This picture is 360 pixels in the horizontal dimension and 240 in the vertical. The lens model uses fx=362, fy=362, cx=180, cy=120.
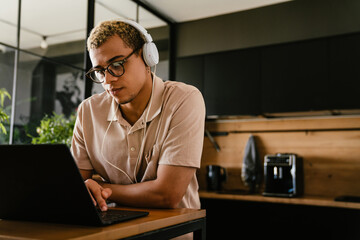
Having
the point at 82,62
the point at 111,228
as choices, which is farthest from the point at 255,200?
the point at 111,228

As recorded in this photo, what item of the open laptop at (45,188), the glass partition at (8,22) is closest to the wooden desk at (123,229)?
the open laptop at (45,188)

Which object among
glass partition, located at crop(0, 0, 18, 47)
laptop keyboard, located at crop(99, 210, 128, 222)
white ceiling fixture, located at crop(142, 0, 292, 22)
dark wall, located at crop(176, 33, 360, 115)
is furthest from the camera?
white ceiling fixture, located at crop(142, 0, 292, 22)

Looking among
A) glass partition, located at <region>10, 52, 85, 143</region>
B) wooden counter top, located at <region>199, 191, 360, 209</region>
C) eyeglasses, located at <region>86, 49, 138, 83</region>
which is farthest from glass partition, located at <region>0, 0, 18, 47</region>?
wooden counter top, located at <region>199, 191, 360, 209</region>

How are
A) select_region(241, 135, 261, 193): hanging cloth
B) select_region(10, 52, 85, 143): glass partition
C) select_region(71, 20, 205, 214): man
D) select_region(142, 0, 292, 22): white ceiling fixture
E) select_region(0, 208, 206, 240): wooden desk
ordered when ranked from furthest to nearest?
select_region(142, 0, 292, 22): white ceiling fixture
select_region(241, 135, 261, 193): hanging cloth
select_region(10, 52, 85, 143): glass partition
select_region(71, 20, 205, 214): man
select_region(0, 208, 206, 240): wooden desk

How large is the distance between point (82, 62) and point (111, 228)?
263cm

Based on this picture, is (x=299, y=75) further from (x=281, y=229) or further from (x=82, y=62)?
(x=82, y=62)

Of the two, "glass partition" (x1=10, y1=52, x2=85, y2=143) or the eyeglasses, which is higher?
"glass partition" (x1=10, y1=52, x2=85, y2=143)

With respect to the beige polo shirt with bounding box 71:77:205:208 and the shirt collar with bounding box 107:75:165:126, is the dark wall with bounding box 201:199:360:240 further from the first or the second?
the shirt collar with bounding box 107:75:165:126

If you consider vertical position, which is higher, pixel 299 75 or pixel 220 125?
pixel 299 75

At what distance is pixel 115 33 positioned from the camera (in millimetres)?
1166

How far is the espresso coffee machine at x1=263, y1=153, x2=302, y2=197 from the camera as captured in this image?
300 cm

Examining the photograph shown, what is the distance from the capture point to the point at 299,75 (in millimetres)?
3111

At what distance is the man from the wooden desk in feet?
0.52

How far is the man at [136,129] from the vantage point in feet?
3.58
